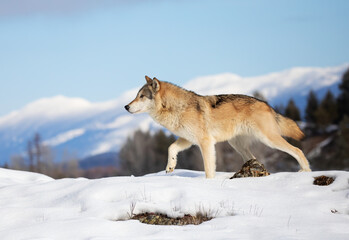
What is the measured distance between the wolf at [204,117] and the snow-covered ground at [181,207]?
4.28 feet

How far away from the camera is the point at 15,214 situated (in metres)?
7.77

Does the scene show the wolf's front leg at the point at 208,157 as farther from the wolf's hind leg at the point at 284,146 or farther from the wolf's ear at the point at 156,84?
the wolf's ear at the point at 156,84

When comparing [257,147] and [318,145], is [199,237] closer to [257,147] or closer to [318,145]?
[257,147]

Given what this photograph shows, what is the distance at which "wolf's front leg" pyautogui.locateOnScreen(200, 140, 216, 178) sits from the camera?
10.5 m

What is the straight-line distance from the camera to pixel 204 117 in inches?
431

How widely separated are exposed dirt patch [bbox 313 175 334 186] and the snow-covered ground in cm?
14

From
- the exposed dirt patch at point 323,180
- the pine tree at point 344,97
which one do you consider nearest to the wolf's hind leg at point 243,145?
the exposed dirt patch at point 323,180

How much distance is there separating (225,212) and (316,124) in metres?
80.0

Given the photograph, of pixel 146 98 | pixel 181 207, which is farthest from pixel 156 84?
pixel 181 207

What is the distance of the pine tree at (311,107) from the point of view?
8512 centimetres

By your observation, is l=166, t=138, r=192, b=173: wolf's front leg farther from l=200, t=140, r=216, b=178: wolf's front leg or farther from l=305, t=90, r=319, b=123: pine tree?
l=305, t=90, r=319, b=123: pine tree

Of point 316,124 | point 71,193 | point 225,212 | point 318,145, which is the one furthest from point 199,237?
point 316,124

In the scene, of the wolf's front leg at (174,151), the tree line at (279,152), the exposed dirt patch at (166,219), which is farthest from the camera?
the tree line at (279,152)

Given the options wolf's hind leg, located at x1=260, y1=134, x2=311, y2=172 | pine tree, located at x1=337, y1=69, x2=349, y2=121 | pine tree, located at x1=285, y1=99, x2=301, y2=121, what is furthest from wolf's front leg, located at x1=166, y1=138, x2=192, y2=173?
pine tree, located at x1=285, y1=99, x2=301, y2=121
